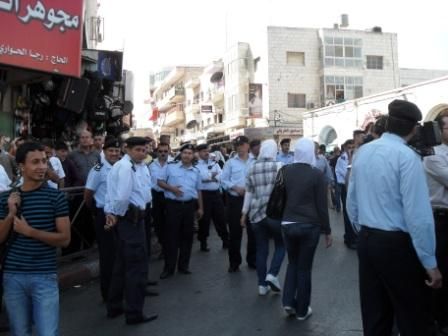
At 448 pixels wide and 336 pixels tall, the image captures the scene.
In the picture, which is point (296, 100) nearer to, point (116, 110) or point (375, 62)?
point (375, 62)

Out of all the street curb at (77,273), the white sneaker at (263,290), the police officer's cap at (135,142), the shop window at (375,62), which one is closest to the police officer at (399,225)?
the police officer's cap at (135,142)

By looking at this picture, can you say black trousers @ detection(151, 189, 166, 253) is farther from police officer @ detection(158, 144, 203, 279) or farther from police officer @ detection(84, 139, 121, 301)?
police officer @ detection(84, 139, 121, 301)

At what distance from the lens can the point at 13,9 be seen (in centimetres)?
855

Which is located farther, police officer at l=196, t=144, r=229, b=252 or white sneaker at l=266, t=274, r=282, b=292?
police officer at l=196, t=144, r=229, b=252

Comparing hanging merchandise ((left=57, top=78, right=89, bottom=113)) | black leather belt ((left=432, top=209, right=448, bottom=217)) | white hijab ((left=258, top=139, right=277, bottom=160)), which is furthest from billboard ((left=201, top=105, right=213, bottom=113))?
black leather belt ((left=432, top=209, right=448, bottom=217))

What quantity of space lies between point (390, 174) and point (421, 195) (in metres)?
0.22

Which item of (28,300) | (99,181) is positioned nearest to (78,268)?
(99,181)

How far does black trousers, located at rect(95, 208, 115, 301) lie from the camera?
5.86 m

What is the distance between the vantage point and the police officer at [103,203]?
231 inches

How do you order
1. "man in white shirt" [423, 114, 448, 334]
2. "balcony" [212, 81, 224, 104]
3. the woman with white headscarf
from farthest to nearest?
"balcony" [212, 81, 224, 104]
the woman with white headscarf
"man in white shirt" [423, 114, 448, 334]

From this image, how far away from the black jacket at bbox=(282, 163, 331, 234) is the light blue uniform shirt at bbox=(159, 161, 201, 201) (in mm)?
2585

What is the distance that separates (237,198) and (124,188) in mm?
2871

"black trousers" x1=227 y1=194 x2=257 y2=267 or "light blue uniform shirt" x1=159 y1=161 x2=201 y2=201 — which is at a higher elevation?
"light blue uniform shirt" x1=159 y1=161 x2=201 y2=201

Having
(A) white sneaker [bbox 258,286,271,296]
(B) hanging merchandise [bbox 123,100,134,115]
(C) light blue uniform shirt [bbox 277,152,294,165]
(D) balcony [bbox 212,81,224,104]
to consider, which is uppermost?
(D) balcony [bbox 212,81,224,104]
